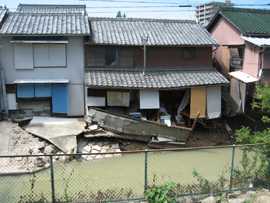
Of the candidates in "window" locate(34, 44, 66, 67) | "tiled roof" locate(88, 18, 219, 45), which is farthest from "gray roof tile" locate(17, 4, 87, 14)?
"window" locate(34, 44, 66, 67)

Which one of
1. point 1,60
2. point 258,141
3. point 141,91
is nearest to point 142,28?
point 141,91

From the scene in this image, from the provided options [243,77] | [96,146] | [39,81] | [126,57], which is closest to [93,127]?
[96,146]

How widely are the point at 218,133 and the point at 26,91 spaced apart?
34.4 ft

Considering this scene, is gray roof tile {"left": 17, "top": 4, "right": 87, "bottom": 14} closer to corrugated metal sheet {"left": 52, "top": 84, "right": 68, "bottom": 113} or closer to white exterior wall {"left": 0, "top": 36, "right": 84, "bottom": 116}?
white exterior wall {"left": 0, "top": 36, "right": 84, "bottom": 116}

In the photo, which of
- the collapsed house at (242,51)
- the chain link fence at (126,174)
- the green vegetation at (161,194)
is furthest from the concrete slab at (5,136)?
the collapsed house at (242,51)

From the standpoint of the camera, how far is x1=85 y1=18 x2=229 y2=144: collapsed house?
12.6 metres

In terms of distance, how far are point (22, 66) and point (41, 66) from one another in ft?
3.01

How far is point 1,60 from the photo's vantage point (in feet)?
42.6

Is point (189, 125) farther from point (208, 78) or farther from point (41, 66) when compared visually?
point (41, 66)

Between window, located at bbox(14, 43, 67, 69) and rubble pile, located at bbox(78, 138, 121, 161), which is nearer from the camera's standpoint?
rubble pile, located at bbox(78, 138, 121, 161)

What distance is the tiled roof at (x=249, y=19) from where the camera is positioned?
14312 millimetres

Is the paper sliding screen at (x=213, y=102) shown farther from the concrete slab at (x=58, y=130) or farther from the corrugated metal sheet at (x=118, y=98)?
the concrete slab at (x=58, y=130)

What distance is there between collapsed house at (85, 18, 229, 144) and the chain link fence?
1846 mm

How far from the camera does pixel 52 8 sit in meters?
22.5
